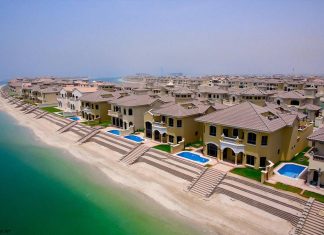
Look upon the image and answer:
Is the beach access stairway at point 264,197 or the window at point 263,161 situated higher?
the window at point 263,161

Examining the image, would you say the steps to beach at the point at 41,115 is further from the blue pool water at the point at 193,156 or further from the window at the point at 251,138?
the window at the point at 251,138

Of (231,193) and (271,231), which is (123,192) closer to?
(231,193)

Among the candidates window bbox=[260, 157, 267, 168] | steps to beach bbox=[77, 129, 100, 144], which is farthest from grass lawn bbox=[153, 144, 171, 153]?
steps to beach bbox=[77, 129, 100, 144]

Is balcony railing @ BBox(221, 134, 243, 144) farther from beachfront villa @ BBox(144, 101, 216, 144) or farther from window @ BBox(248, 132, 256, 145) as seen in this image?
beachfront villa @ BBox(144, 101, 216, 144)

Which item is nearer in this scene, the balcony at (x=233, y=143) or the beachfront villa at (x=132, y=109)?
the balcony at (x=233, y=143)

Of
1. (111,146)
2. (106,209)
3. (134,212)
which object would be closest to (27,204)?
(106,209)

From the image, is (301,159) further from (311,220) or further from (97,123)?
(97,123)

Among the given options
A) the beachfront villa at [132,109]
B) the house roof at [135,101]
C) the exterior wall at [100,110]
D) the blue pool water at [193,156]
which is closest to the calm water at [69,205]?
the blue pool water at [193,156]
